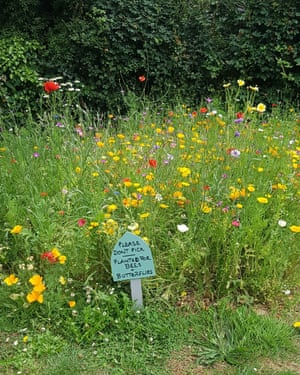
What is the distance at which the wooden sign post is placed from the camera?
2146 millimetres

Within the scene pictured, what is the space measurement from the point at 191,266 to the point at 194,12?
475 cm

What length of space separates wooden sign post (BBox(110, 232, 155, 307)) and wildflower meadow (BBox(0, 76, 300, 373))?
0.44 ft

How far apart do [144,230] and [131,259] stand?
0.42 m

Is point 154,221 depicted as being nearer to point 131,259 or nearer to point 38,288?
point 131,259

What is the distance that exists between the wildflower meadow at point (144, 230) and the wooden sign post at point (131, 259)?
136mm

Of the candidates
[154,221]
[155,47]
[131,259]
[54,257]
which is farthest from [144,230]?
[155,47]

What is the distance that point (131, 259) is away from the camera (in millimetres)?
2166

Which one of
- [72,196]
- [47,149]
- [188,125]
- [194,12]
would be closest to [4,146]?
[47,149]

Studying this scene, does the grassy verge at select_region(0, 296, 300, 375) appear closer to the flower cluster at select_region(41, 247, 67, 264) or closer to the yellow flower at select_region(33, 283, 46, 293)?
the yellow flower at select_region(33, 283, 46, 293)

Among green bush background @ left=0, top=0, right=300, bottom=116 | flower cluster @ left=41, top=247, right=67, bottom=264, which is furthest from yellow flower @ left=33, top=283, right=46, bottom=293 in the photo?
green bush background @ left=0, top=0, right=300, bottom=116

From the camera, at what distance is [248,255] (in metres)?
2.39

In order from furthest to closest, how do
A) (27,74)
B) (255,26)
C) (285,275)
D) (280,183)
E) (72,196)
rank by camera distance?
(255,26) < (27,74) < (280,183) < (72,196) < (285,275)

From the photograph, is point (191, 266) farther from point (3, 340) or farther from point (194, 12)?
point (194, 12)

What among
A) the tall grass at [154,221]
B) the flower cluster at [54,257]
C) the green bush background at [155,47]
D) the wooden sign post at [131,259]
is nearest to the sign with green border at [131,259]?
the wooden sign post at [131,259]
